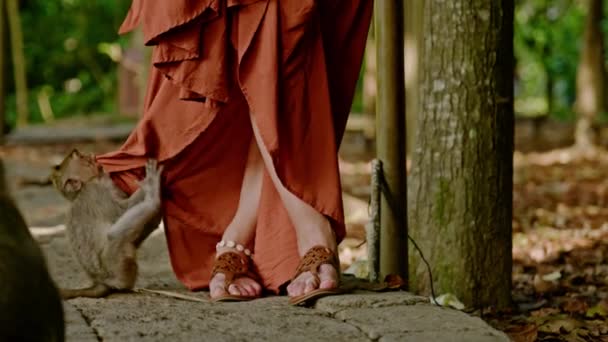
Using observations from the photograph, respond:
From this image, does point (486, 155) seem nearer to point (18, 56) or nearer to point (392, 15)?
point (392, 15)

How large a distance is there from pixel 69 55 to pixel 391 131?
2150cm

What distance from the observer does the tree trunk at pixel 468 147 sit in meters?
4.52

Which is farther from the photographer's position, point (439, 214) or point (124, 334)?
point (439, 214)

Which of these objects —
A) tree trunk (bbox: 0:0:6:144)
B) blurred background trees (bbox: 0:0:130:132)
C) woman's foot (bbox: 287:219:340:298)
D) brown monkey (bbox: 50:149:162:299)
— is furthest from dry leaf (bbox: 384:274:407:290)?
blurred background trees (bbox: 0:0:130:132)

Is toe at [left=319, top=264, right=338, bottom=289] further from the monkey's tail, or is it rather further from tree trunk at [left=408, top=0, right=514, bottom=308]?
tree trunk at [left=408, top=0, right=514, bottom=308]

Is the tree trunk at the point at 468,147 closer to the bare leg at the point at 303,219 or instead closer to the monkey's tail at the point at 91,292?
the bare leg at the point at 303,219

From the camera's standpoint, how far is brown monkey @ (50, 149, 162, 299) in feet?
13.1

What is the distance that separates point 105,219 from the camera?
405 centimetres

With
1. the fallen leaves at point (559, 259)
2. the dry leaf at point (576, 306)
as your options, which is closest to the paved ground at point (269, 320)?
the fallen leaves at point (559, 259)

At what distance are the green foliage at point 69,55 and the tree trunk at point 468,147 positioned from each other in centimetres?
2017

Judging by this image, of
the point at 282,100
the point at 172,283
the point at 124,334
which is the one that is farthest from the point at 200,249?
the point at 124,334

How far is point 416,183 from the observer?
15.5ft

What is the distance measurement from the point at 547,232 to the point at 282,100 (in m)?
3.87

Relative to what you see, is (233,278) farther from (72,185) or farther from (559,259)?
(559,259)
